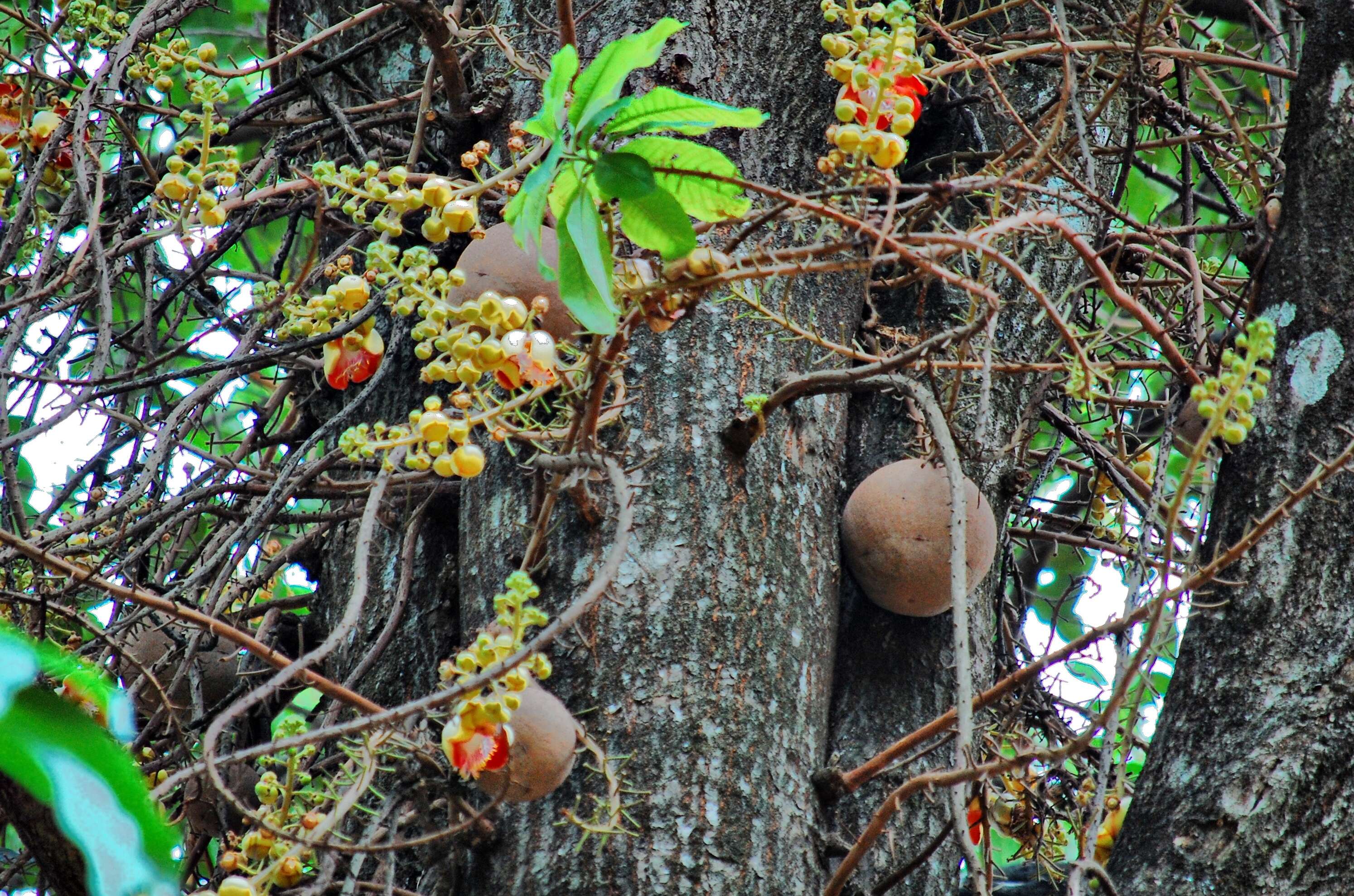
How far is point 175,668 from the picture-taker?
2.03 meters

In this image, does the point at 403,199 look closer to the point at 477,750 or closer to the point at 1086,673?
the point at 477,750

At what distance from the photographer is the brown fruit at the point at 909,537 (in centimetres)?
156

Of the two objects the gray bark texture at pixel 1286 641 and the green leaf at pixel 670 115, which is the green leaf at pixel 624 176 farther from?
the gray bark texture at pixel 1286 641

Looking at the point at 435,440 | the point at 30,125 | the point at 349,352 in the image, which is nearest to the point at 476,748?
the point at 435,440

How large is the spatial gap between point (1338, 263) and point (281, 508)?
1.38m

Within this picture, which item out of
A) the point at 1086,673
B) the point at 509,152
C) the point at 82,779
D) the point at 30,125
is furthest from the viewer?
the point at 1086,673

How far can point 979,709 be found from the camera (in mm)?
1354

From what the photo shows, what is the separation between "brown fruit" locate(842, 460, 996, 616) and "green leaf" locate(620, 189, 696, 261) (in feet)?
1.87

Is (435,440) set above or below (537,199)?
below

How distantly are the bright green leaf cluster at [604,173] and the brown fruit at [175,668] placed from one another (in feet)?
3.76

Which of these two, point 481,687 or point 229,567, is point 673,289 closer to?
point 481,687

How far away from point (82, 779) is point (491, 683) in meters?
0.72

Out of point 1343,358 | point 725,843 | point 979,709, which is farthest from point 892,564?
point 1343,358

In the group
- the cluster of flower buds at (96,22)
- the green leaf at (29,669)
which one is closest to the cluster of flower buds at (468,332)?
the green leaf at (29,669)
